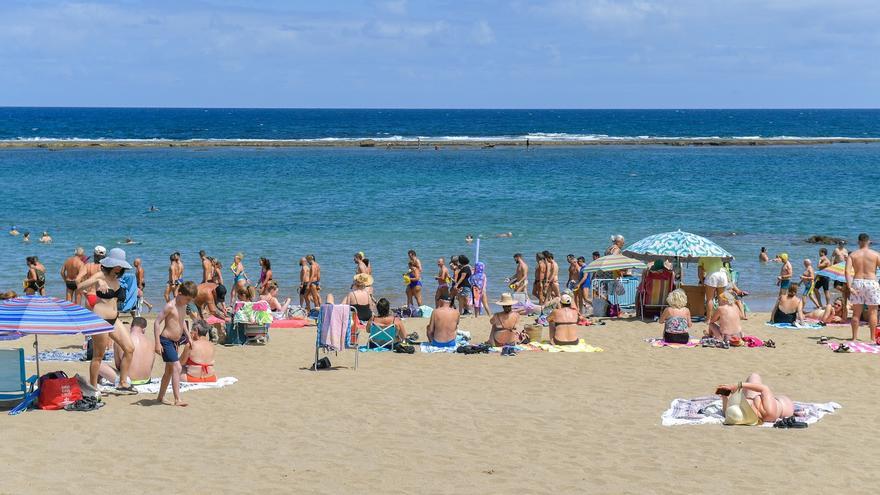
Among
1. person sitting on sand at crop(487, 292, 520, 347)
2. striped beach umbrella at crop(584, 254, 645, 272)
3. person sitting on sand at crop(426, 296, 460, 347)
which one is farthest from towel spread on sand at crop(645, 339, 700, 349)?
person sitting on sand at crop(426, 296, 460, 347)

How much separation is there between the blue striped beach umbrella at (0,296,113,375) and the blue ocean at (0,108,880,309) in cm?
972

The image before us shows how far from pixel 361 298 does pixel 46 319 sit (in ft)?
17.0

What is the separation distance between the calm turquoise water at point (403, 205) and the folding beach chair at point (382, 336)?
21.6 ft

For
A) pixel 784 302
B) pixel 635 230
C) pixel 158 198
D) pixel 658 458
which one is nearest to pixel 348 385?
pixel 658 458

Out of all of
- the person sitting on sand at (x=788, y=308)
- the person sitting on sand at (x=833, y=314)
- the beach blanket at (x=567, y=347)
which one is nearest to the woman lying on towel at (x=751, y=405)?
the beach blanket at (x=567, y=347)

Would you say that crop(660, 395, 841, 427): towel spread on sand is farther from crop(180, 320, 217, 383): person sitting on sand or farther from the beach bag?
the beach bag

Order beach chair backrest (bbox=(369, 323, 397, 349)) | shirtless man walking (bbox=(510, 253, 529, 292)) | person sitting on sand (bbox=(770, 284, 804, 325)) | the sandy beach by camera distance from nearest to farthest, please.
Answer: the sandy beach → beach chair backrest (bbox=(369, 323, 397, 349)) → person sitting on sand (bbox=(770, 284, 804, 325)) → shirtless man walking (bbox=(510, 253, 529, 292))

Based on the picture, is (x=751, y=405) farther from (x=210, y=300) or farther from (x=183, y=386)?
(x=210, y=300)

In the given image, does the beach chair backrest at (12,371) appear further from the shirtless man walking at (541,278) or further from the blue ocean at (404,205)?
the shirtless man walking at (541,278)

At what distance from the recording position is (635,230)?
28.9 metres

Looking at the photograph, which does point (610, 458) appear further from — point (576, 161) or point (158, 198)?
point (576, 161)

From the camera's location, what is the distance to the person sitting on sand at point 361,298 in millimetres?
13594

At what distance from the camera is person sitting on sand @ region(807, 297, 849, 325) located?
49.4ft

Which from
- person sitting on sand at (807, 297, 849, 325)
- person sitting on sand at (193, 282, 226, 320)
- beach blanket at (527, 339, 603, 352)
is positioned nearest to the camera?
beach blanket at (527, 339, 603, 352)
